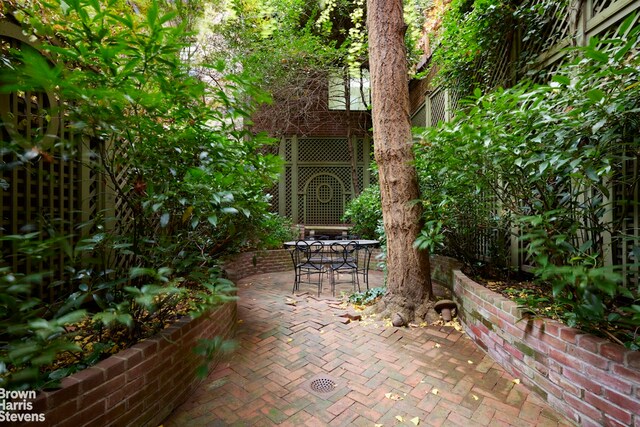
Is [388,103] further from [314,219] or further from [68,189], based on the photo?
[314,219]

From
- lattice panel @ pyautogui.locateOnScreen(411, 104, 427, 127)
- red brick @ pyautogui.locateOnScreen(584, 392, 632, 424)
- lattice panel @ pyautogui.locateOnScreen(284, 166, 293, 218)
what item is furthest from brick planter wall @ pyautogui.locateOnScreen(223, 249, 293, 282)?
lattice panel @ pyautogui.locateOnScreen(411, 104, 427, 127)

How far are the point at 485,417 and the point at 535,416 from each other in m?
0.31

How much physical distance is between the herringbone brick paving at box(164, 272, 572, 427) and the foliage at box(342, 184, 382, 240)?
→ 3.75 m

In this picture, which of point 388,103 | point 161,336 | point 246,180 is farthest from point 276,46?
point 161,336

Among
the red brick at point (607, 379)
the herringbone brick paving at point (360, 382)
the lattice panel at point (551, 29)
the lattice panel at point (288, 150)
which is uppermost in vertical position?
the lattice panel at point (288, 150)

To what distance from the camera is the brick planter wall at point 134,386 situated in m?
1.19

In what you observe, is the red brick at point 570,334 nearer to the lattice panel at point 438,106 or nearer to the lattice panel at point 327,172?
the lattice panel at point 438,106

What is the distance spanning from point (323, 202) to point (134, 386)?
8.28m

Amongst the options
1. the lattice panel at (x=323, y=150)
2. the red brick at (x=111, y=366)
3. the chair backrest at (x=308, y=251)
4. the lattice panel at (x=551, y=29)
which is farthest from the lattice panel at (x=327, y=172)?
the red brick at (x=111, y=366)

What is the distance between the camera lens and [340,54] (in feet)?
25.4

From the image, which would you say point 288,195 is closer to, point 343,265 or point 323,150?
point 323,150

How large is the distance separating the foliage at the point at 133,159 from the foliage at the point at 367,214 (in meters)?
4.48

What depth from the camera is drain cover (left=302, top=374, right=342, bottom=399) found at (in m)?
1.94

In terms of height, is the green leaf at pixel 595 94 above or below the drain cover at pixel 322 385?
above
